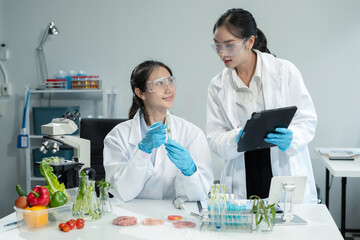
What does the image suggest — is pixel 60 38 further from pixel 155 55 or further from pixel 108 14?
pixel 155 55

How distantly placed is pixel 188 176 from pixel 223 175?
15.1 inches

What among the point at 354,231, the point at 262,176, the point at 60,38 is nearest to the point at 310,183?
the point at 262,176

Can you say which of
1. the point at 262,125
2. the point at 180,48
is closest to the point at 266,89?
the point at 262,125

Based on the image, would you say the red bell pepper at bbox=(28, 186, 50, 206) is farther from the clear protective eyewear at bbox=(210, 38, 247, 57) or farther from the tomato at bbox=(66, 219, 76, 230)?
the clear protective eyewear at bbox=(210, 38, 247, 57)

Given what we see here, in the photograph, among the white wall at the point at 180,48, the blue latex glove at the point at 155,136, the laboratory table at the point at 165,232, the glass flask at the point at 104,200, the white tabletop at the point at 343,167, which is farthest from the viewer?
the white wall at the point at 180,48

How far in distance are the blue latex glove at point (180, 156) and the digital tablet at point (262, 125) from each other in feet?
0.75

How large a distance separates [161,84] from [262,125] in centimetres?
48

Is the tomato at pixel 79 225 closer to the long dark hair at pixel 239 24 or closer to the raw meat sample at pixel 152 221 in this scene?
the raw meat sample at pixel 152 221

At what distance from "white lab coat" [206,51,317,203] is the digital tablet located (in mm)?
110

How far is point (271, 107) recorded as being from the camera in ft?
6.47

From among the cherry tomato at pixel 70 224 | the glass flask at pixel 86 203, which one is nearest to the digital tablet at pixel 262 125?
the glass flask at pixel 86 203

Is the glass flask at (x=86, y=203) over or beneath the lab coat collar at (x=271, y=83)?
beneath

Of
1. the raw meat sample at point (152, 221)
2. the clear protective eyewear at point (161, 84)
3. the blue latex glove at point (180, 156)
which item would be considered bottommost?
the raw meat sample at point (152, 221)

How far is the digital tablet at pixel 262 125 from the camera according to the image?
5.57ft
